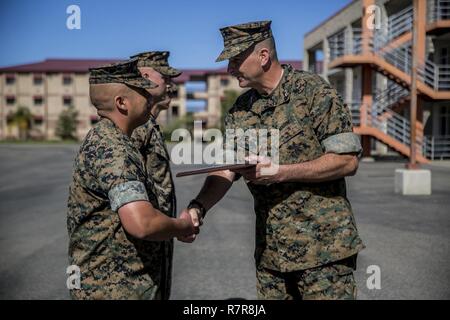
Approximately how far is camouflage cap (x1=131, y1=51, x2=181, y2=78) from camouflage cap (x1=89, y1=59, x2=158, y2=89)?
1.63m

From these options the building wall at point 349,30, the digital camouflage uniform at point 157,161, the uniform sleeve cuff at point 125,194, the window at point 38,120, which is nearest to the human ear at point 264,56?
the uniform sleeve cuff at point 125,194

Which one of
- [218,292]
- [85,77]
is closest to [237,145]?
[218,292]

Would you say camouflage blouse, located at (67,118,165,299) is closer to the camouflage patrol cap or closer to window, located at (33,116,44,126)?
the camouflage patrol cap

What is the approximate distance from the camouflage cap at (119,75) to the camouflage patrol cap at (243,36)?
0.54 metres

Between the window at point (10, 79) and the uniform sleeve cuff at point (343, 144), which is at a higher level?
the window at point (10, 79)

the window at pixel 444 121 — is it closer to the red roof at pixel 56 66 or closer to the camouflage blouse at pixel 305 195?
the camouflage blouse at pixel 305 195

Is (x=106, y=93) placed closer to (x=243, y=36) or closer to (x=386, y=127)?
(x=243, y=36)

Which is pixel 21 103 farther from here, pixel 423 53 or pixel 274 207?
pixel 274 207

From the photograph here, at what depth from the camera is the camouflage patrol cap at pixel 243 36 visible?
2.64m

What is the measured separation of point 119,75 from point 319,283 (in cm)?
150

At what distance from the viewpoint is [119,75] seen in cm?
229

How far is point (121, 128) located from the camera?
234 centimetres

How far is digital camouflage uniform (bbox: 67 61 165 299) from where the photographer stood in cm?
219

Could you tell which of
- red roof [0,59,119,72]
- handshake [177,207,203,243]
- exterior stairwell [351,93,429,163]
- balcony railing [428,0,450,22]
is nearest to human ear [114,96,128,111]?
handshake [177,207,203,243]
